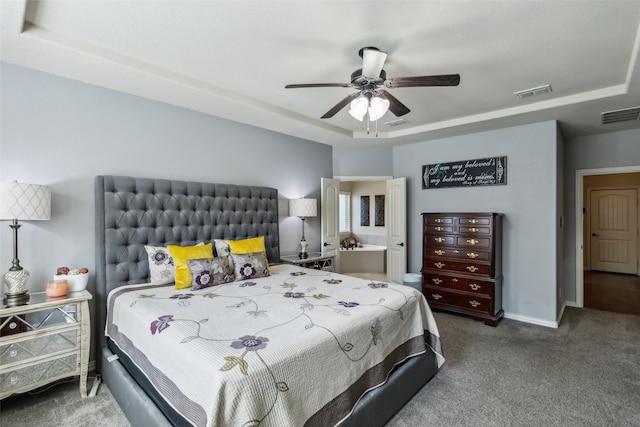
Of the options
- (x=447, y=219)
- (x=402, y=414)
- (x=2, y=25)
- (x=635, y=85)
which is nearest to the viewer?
(x=2, y=25)

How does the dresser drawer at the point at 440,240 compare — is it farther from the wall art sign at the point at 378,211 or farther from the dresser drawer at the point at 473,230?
the wall art sign at the point at 378,211

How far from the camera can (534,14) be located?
194cm

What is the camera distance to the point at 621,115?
354 cm

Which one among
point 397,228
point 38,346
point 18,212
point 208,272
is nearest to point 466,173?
point 397,228

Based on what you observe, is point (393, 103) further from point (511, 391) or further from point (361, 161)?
point (361, 161)

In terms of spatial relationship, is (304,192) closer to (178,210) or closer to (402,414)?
(178,210)

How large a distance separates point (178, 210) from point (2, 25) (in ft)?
5.86

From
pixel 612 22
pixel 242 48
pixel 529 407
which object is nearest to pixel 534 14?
pixel 612 22

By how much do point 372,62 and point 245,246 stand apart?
2.22 meters

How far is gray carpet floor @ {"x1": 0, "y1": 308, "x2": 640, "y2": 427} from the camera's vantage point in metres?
2.13

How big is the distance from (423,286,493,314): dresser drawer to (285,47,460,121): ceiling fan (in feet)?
8.81

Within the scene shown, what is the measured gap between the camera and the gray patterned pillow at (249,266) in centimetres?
305

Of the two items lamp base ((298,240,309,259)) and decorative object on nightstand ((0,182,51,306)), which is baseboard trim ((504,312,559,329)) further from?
decorative object on nightstand ((0,182,51,306))

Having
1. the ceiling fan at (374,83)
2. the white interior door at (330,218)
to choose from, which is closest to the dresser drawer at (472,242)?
the white interior door at (330,218)
